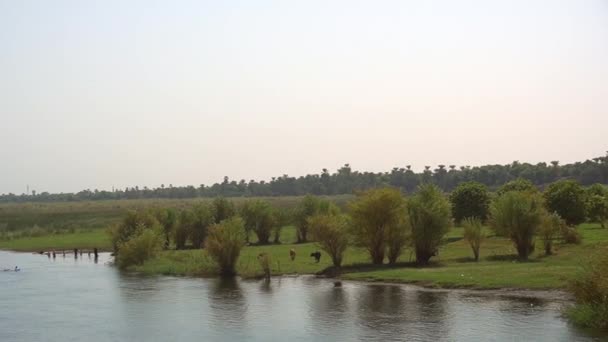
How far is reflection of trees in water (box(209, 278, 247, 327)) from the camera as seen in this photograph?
33.0 metres

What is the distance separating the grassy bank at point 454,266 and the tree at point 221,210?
1593 centimetres

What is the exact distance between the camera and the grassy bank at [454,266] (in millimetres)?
38719

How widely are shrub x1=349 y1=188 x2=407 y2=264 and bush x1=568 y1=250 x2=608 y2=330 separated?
21.3 m

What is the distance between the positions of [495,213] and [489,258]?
340 cm

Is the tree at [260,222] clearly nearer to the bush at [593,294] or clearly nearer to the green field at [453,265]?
the green field at [453,265]

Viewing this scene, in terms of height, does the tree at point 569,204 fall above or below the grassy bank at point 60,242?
above

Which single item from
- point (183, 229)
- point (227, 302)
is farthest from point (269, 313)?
point (183, 229)

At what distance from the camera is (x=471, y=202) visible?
70.4 m

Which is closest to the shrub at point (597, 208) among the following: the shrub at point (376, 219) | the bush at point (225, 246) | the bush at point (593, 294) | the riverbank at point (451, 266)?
the riverbank at point (451, 266)

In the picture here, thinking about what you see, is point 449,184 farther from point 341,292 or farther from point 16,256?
point 341,292

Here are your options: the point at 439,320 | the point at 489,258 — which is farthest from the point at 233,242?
the point at 439,320

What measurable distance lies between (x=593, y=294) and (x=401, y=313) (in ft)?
29.1

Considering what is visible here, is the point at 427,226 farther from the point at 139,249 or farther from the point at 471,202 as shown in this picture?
the point at 139,249

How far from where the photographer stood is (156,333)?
3081 centimetres
